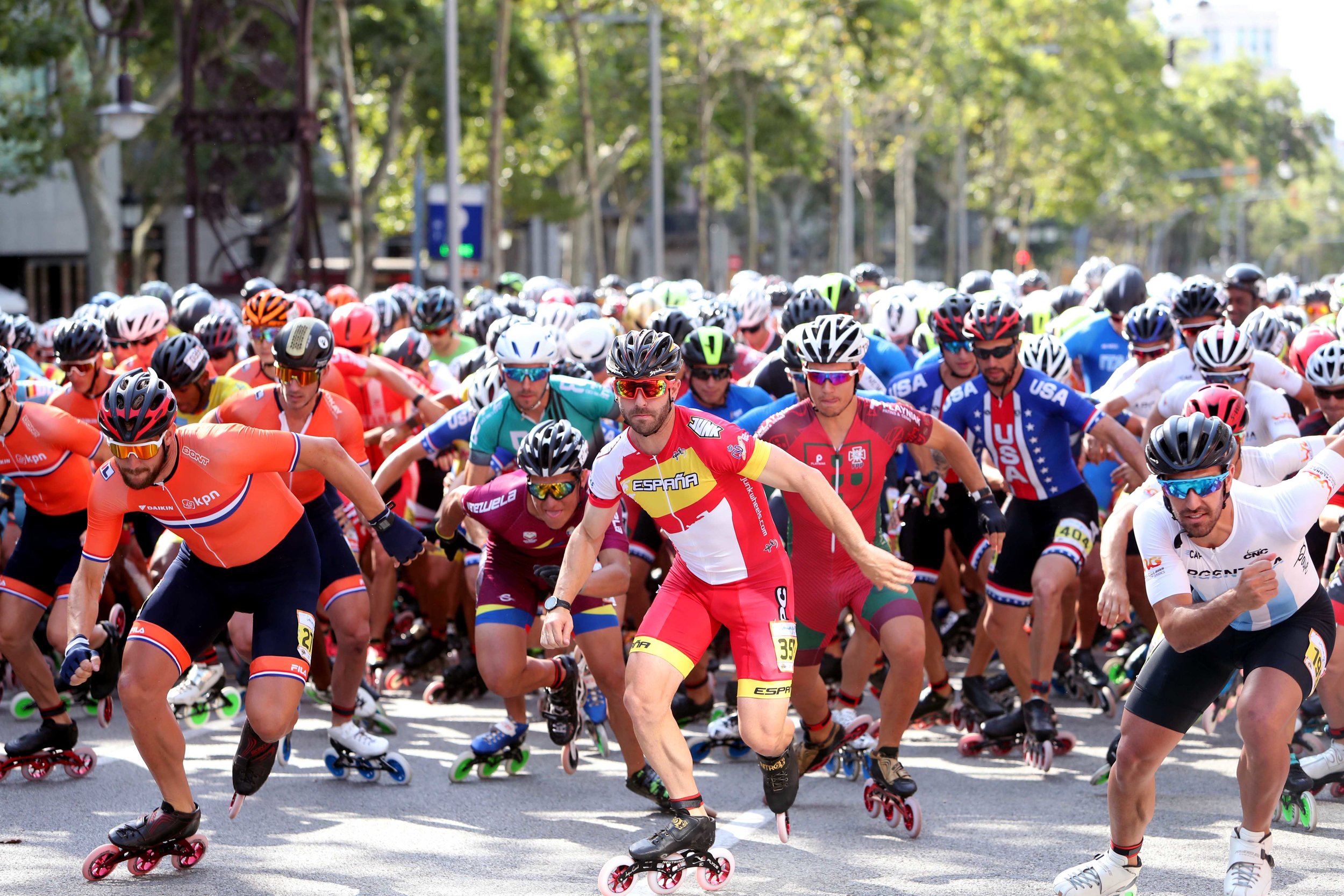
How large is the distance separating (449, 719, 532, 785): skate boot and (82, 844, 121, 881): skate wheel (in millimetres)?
2118

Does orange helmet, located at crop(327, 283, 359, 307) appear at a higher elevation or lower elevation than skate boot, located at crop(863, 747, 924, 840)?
higher

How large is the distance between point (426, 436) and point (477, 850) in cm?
271

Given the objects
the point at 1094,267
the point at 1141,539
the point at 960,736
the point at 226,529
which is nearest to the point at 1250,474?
the point at 1141,539

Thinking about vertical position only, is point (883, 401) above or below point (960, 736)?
above

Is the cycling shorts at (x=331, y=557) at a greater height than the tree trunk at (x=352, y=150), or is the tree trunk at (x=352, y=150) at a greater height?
the tree trunk at (x=352, y=150)

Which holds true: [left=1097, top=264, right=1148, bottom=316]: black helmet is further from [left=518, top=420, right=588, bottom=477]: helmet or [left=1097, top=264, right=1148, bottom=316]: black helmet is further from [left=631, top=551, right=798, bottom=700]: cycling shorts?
[left=631, top=551, right=798, bottom=700]: cycling shorts

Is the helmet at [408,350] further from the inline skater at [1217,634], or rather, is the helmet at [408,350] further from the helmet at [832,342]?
the inline skater at [1217,634]

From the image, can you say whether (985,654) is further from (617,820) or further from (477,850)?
(477,850)

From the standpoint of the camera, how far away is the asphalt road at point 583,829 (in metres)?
6.92

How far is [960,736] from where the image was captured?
32.3 ft

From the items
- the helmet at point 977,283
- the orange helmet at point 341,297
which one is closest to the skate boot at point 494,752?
the orange helmet at point 341,297

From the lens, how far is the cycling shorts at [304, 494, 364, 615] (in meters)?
8.70

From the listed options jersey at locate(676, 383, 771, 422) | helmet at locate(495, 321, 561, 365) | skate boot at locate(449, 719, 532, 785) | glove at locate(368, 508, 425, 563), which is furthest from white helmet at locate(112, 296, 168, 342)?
glove at locate(368, 508, 425, 563)

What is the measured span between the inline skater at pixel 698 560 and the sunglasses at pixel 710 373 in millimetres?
2665
